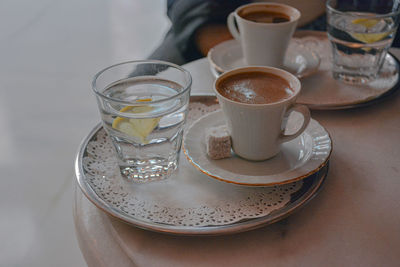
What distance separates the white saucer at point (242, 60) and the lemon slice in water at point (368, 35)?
3.9 inches

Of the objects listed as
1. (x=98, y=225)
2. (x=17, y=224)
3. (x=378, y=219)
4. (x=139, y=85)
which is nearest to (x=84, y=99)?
(x=17, y=224)

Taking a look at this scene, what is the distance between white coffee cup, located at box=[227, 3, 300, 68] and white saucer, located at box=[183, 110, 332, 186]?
243mm

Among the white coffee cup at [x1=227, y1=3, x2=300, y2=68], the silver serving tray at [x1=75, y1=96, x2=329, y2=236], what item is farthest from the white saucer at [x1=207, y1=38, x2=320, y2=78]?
the silver serving tray at [x1=75, y1=96, x2=329, y2=236]

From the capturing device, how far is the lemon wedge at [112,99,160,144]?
0.60 metres

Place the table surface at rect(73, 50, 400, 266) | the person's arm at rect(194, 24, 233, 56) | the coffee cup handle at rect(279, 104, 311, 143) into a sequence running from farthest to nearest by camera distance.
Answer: the person's arm at rect(194, 24, 233, 56) → the coffee cup handle at rect(279, 104, 311, 143) → the table surface at rect(73, 50, 400, 266)

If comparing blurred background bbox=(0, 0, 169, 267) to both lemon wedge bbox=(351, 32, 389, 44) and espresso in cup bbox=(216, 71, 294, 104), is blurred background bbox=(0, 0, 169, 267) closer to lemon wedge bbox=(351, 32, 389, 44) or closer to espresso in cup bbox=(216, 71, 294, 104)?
espresso in cup bbox=(216, 71, 294, 104)

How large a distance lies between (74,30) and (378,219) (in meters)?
2.38

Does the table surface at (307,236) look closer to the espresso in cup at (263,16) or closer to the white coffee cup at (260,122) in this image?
the white coffee cup at (260,122)

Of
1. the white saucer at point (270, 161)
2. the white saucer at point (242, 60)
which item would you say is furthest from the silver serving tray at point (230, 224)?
the white saucer at point (242, 60)

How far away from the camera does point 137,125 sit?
0.61 m

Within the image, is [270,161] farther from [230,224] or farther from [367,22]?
[367,22]

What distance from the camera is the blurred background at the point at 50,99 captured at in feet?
4.42

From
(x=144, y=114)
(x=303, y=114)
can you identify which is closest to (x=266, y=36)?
(x=303, y=114)

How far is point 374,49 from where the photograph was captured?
3.03ft
